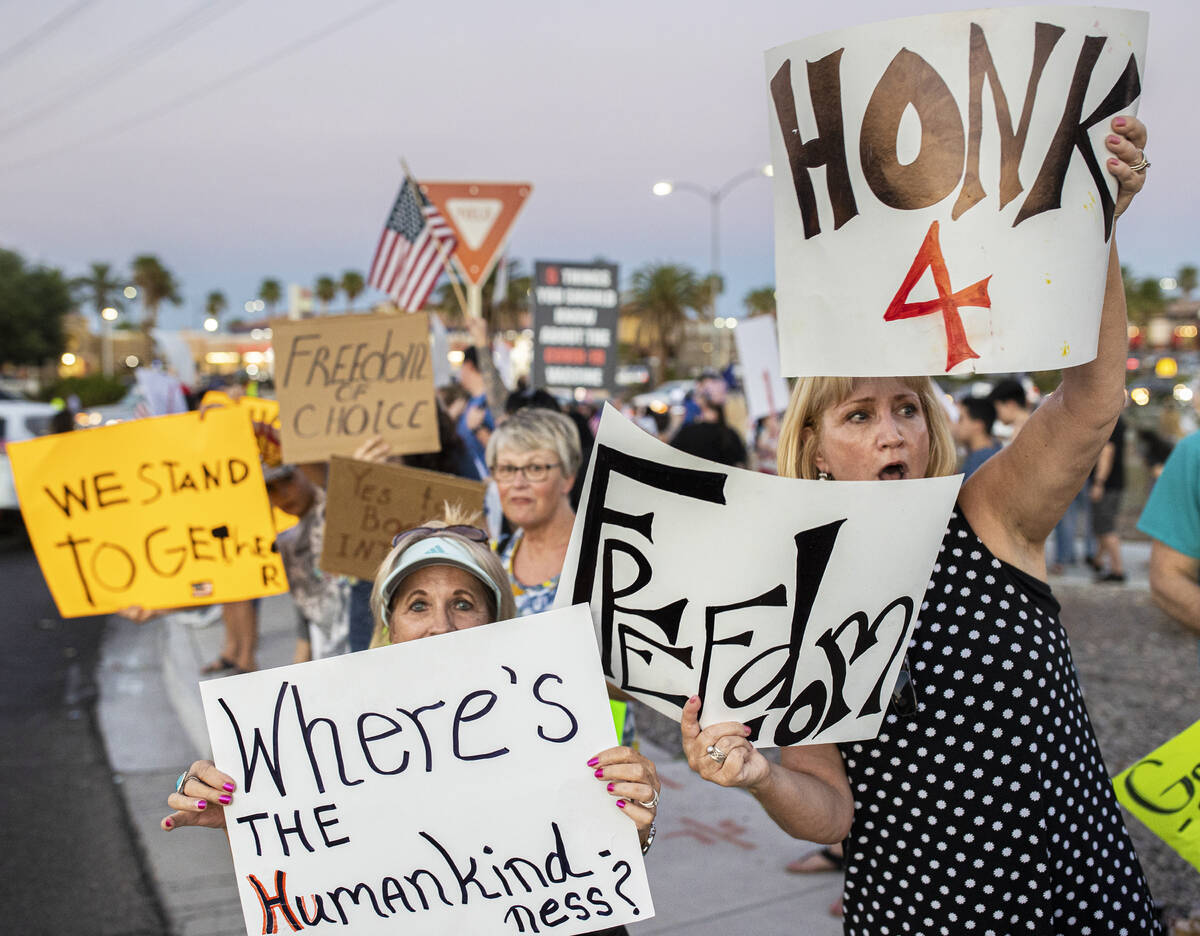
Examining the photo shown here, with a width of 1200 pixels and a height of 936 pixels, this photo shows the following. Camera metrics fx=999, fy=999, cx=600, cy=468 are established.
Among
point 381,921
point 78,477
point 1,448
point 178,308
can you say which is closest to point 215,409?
point 78,477

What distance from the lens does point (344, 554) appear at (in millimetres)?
3557

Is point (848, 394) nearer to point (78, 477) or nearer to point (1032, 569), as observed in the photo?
point (1032, 569)

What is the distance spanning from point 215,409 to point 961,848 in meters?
2.85

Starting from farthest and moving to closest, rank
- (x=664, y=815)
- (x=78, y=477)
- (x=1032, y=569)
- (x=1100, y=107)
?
(x=664, y=815) < (x=78, y=477) < (x=1032, y=569) < (x=1100, y=107)

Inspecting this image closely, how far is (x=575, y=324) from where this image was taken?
8.45 metres

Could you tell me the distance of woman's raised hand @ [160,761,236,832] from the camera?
1758 millimetres

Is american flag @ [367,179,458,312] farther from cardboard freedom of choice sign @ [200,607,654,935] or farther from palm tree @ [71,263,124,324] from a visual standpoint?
palm tree @ [71,263,124,324]

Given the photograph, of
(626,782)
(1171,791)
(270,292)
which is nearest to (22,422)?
(626,782)

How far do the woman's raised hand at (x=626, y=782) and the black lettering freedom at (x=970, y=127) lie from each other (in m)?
1.02

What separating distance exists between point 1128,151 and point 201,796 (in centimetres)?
185

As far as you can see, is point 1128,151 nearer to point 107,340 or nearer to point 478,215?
point 478,215

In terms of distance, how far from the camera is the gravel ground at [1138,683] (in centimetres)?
396

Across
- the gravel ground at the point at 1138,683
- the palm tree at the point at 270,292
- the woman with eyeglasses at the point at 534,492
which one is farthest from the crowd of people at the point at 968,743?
the palm tree at the point at 270,292

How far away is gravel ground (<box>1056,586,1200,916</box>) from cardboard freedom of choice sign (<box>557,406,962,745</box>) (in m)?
2.52
